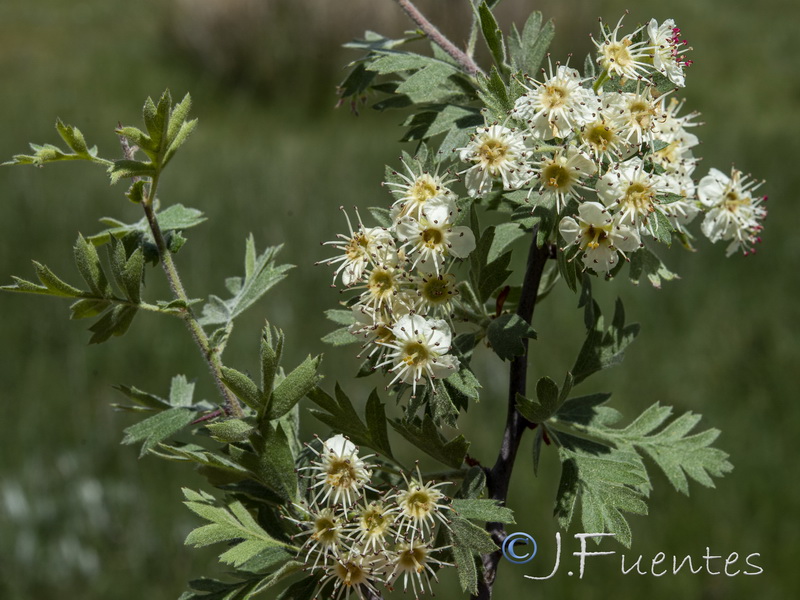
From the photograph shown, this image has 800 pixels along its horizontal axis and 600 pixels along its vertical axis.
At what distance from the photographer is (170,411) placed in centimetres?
99

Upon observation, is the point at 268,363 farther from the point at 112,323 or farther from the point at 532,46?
the point at 532,46

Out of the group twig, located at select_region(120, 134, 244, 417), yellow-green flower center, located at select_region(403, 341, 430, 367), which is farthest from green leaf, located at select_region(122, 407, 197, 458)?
yellow-green flower center, located at select_region(403, 341, 430, 367)

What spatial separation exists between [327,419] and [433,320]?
0.18 m

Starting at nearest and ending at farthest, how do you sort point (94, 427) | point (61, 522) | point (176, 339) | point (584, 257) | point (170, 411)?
1. point (584, 257)
2. point (170, 411)
3. point (61, 522)
4. point (94, 427)
5. point (176, 339)

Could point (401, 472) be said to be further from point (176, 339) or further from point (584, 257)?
point (176, 339)

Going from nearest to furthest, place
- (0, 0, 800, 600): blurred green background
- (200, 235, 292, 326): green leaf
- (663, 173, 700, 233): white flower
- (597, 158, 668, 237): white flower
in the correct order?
(597, 158, 668, 237): white flower, (663, 173, 700, 233): white flower, (200, 235, 292, 326): green leaf, (0, 0, 800, 600): blurred green background

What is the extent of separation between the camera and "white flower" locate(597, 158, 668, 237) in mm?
812

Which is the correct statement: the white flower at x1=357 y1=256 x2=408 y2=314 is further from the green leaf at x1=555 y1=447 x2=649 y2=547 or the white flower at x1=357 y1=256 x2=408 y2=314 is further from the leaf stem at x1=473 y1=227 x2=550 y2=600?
the green leaf at x1=555 y1=447 x2=649 y2=547

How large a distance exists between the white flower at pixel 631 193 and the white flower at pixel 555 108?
0.20 ft

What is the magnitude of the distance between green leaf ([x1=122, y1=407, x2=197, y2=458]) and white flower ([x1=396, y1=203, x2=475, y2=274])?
327mm

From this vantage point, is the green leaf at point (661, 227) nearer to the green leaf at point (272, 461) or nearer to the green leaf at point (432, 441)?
the green leaf at point (432, 441)

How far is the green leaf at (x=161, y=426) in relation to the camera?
3.12 feet

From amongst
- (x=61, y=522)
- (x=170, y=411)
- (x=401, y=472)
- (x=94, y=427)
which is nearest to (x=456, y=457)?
(x=401, y=472)

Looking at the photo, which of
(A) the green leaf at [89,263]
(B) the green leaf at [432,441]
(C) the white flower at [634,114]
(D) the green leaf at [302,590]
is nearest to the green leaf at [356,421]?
(B) the green leaf at [432,441]
